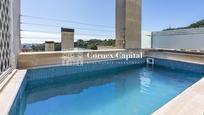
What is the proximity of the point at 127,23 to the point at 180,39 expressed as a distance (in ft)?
10.5

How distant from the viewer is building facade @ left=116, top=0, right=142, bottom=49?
7.20 metres

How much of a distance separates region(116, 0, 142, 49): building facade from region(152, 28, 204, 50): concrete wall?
2.21 meters

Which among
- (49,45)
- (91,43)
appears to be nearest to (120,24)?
(91,43)

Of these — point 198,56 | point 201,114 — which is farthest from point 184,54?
point 201,114

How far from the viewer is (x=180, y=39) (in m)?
8.43

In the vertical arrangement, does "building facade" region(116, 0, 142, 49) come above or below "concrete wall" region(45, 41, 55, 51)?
above

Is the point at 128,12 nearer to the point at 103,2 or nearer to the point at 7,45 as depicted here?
the point at 103,2

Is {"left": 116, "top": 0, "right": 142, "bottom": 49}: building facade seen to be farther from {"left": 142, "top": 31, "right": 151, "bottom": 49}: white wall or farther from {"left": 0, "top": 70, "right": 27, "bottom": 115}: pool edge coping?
{"left": 0, "top": 70, "right": 27, "bottom": 115}: pool edge coping

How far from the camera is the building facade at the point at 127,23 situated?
7.20 m

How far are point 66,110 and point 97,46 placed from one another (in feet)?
22.6

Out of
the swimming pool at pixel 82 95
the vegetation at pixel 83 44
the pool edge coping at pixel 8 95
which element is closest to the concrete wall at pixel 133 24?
the vegetation at pixel 83 44

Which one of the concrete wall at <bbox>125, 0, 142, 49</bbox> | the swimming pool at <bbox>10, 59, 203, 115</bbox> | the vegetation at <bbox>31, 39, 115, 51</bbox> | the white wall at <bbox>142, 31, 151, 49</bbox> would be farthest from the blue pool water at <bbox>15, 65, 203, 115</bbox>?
the white wall at <bbox>142, 31, 151, 49</bbox>

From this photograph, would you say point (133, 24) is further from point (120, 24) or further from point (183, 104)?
point (183, 104)

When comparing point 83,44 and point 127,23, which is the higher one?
point 127,23
